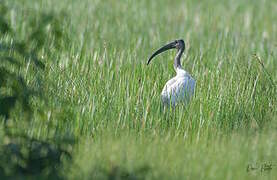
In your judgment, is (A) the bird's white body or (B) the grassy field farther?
(A) the bird's white body

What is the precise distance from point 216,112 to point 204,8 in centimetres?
705

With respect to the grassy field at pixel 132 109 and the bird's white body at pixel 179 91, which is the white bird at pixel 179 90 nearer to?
the bird's white body at pixel 179 91

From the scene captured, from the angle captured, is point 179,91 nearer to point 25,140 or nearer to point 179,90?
point 179,90

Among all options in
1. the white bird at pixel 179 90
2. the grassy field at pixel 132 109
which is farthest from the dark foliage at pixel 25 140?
the white bird at pixel 179 90

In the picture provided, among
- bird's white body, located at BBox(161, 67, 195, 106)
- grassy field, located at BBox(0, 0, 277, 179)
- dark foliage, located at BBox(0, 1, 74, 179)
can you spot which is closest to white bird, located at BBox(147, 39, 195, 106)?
bird's white body, located at BBox(161, 67, 195, 106)

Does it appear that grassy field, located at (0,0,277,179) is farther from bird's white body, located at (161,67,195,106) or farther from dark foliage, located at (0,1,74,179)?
bird's white body, located at (161,67,195,106)

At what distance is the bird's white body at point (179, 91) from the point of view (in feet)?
17.9

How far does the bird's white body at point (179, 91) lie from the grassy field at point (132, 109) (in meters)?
0.13

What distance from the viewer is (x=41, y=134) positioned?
395 cm

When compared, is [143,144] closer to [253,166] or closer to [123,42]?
[253,166]

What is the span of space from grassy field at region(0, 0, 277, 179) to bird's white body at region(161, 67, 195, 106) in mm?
130

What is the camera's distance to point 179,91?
219 inches

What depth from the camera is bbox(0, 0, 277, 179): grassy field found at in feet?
11.7

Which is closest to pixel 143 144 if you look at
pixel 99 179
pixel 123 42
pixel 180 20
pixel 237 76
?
pixel 99 179
